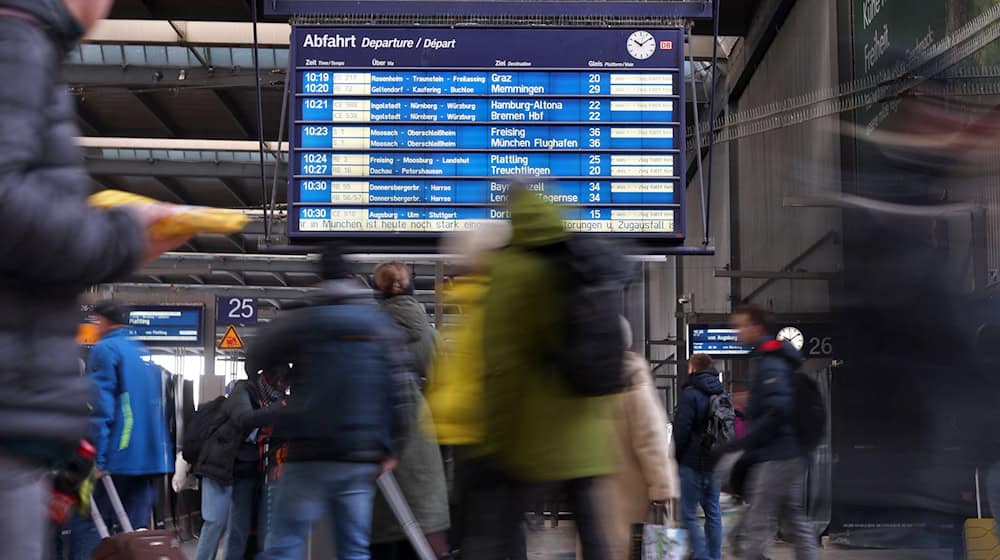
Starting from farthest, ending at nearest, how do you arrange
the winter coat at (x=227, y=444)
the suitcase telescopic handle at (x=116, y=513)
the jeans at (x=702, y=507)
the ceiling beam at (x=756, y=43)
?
the ceiling beam at (x=756, y=43), the jeans at (x=702, y=507), the winter coat at (x=227, y=444), the suitcase telescopic handle at (x=116, y=513)

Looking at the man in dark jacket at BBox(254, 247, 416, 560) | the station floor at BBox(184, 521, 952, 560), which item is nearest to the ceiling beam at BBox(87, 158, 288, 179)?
the station floor at BBox(184, 521, 952, 560)

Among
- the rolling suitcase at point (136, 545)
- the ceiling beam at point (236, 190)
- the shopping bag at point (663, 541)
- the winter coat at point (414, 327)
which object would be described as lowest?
the shopping bag at point (663, 541)

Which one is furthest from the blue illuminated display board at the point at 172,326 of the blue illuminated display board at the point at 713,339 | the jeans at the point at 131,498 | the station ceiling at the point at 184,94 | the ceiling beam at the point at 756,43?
the jeans at the point at 131,498

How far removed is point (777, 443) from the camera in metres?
6.63

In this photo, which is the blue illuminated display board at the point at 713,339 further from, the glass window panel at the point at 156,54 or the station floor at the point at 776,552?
the glass window panel at the point at 156,54

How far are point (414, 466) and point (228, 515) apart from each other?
222 centimetres

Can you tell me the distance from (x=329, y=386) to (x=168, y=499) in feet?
27.2

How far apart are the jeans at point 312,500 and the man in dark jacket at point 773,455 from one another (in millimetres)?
2849

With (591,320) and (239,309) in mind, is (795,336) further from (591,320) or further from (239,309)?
(591,320)

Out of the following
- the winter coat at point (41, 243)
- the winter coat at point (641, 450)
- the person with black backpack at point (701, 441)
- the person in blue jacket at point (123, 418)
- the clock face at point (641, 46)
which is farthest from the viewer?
the person with black backpack at point (701, 441)

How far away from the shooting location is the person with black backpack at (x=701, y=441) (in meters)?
9.09

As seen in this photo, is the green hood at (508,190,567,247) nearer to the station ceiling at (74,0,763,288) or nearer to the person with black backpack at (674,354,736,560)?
the person with black backpack at (674,354,736,560)

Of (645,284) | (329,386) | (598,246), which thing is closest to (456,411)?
(329,386)

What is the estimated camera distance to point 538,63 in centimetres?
764
